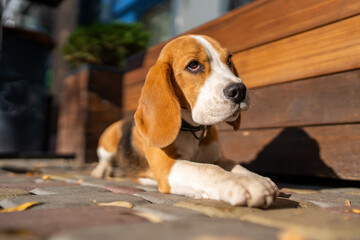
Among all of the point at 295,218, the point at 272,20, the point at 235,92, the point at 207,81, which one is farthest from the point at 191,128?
the point at 272,20

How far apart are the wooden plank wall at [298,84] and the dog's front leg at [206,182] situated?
1239mm

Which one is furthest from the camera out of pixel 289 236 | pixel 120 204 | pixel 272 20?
pixel 272 20

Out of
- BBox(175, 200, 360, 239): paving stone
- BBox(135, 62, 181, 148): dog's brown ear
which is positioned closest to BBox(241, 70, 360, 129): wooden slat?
BBox(135, 62, 181, 148): dog's brown ear

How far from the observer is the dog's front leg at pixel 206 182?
148 centimetres

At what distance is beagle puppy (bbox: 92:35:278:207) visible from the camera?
1.97 meters

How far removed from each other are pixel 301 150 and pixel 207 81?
1249 mm

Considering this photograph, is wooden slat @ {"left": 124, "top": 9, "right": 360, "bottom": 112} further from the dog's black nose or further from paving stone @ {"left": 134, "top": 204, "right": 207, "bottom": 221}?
paving stone @ {"left": 134, "top": 204, "right": 207, "bottom": 221}

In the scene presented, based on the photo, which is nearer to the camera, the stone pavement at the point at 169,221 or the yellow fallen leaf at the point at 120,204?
the stone pavement at the point at 169,221

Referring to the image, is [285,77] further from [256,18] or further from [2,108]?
[2,108]

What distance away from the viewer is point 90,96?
211 inches

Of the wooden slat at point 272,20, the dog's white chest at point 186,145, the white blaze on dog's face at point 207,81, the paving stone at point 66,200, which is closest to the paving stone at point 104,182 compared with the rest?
the dog's white chest at point 186,145

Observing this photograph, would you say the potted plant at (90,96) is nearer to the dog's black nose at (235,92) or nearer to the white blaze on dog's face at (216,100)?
the white blaze on dog's face at (216,100)

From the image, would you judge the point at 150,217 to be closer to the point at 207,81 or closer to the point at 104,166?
the point at 207,81

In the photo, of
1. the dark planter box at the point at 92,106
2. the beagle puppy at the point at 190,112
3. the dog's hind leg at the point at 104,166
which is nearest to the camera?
the beagle puppy at the point at 190,112
